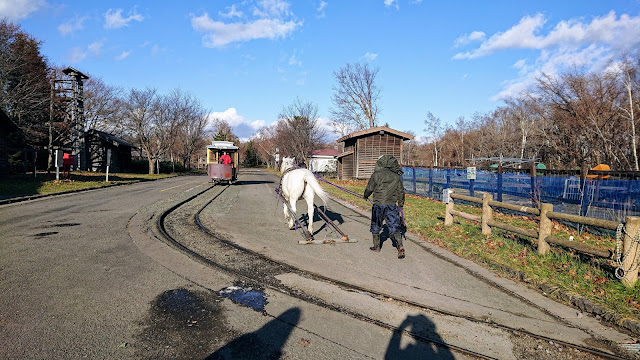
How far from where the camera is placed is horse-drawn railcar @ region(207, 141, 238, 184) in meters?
26.7

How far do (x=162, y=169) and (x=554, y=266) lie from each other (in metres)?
55.7

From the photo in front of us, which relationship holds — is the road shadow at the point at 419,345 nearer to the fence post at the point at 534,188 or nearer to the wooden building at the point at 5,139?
the fence post at the point at 534,188

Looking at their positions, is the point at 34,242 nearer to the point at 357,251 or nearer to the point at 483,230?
the point at 357,251

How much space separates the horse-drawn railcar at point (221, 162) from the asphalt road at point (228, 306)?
18486 millimetres

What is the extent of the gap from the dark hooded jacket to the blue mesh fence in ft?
19.9

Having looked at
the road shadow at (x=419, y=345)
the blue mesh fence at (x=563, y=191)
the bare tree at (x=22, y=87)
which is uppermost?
the bare tree at (x=22, y=87)

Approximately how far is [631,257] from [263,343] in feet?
18.5

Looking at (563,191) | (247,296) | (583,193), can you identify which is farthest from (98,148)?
(583,193)

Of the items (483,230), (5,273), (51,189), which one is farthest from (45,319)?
(51,189)

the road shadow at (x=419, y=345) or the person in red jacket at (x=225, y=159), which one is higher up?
the person in red jacket at (x=225, y=159)

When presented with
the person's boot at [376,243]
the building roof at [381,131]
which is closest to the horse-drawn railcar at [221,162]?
the building roof at [381,131]

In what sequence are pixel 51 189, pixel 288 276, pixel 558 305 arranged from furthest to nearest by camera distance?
pixel 51 189 → pixel 288 276 → pixel 558 305

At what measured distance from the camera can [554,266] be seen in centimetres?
Result: 668

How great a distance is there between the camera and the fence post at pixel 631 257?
217 inches
